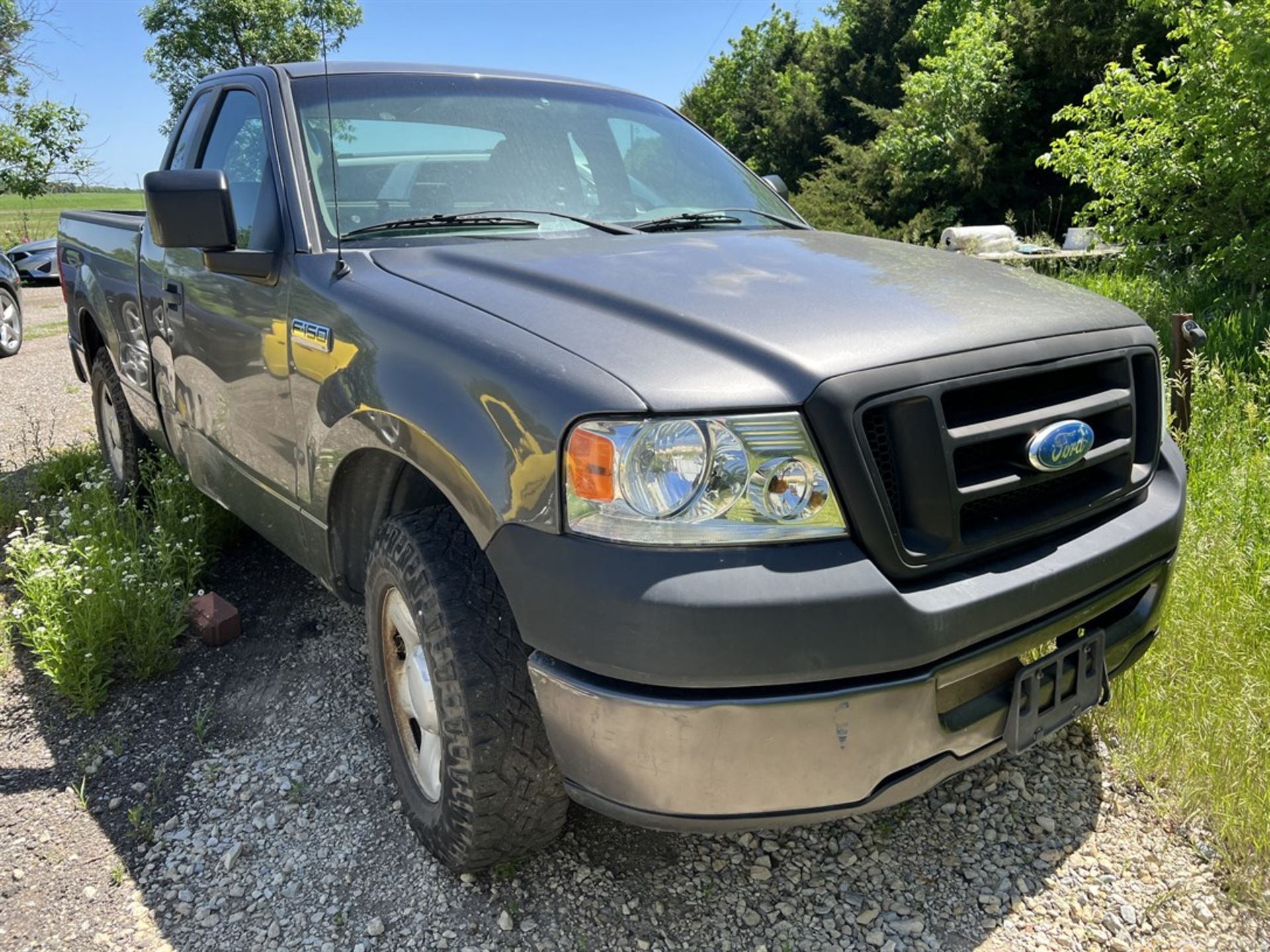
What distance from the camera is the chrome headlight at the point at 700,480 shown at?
64.2 inches

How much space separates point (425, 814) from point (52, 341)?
1251 centimetres

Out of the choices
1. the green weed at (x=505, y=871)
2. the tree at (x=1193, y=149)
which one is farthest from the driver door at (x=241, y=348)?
the tree at (x=1193, y=149)

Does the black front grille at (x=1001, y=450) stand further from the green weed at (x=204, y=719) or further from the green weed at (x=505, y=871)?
the green weed at (x=204, y=719)

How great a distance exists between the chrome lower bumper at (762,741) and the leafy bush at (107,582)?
2.17m

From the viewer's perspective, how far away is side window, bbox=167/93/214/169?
3.67m

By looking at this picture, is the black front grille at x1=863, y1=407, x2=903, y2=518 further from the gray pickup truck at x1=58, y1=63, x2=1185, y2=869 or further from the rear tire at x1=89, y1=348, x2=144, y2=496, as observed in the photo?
the rear tire at x1=89, y1=348, x2=144, y2=496

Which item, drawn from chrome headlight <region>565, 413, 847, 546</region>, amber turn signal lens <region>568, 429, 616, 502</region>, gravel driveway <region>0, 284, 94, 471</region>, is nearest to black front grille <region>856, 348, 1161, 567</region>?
chrome headlight <region>565, 413, 847, 546</region>

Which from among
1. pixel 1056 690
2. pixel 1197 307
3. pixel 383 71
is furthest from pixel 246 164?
pixel 1197 307

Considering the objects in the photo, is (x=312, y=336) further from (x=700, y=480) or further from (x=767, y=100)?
(x=767, y=100)

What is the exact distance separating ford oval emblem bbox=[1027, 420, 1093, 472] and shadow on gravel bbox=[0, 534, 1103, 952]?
1.06 meters

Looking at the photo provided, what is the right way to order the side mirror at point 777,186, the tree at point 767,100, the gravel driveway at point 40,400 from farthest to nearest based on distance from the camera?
the tree at point 767,100 → the gravel driveway at point 40,400 → the side mirror at point 777,186

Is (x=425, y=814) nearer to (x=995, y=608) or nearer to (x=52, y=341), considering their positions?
(x=995, y=608)

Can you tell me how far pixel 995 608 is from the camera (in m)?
1.74

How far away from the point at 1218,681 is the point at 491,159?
263 cm
